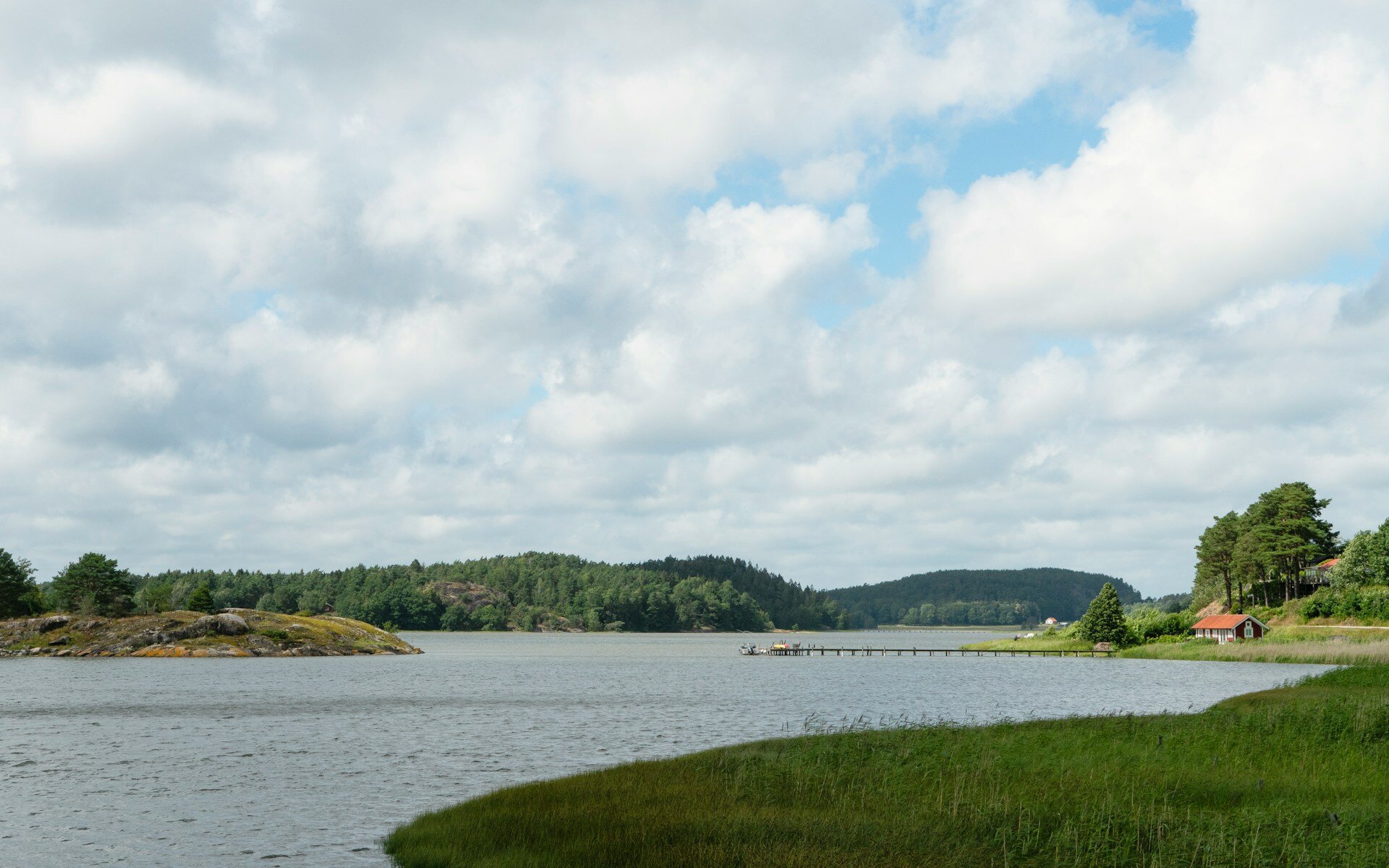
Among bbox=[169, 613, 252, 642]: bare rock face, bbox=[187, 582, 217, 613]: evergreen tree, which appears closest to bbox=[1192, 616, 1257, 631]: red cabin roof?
A: bbox=[169, 613, 252, 642]: bare rock face

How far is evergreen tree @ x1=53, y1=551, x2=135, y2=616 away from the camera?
166 m

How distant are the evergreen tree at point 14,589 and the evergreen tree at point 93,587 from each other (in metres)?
4.28

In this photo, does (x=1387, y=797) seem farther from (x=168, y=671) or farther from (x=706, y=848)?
(x=168, y=671)

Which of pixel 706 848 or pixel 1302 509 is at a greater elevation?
pixel 1302 509

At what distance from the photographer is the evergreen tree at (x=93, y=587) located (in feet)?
544

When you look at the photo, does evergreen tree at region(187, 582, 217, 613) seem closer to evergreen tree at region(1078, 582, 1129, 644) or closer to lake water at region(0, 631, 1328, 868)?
lake water at region(0, 631, 1328, 868)

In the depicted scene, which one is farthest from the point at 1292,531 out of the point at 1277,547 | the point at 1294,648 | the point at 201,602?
the point at 201,602

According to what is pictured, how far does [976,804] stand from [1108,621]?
14433 centimetres

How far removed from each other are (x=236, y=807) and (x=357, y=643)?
153133 mm

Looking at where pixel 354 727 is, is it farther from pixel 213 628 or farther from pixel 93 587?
pixel 93 587

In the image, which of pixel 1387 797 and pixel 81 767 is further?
pixel 81 767

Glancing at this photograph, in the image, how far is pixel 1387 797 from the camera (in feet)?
94.7

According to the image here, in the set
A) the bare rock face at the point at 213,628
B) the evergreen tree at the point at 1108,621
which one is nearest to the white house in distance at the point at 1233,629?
the evergreen tree at the point at 1108,621

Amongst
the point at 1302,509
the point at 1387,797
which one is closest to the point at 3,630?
the point at 1387,797
